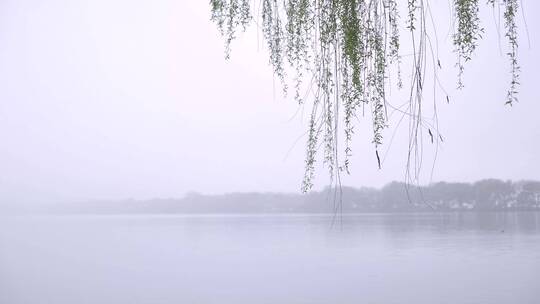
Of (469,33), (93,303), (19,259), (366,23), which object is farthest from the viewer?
(19,259)

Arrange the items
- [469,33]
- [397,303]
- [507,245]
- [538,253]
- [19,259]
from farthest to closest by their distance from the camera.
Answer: [507,245], [19,259], [538,253], [397,303], [469,33]

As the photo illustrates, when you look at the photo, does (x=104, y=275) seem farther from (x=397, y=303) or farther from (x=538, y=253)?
(x=538, y=253)

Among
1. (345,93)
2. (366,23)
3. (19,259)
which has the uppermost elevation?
(366,23)

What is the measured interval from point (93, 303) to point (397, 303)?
8.82 metres

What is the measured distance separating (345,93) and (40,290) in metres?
20.1

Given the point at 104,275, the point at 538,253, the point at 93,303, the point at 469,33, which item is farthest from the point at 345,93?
the point at 538,253

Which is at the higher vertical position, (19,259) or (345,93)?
(345,93)

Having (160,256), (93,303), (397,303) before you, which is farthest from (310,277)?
(160,256)

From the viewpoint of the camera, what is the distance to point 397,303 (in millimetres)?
14625

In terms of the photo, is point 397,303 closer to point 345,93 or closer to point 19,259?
point 345,93

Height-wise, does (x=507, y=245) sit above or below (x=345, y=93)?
below

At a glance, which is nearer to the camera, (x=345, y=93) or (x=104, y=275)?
(x=345, y=93)

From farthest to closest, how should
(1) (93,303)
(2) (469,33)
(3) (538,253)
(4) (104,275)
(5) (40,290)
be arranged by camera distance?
(3) (538,253) → (4) (104,275) → (5) (40,290) → (1) (93,303) → (2) (469,33)

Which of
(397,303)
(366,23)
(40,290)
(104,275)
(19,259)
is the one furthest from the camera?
(19,259)
